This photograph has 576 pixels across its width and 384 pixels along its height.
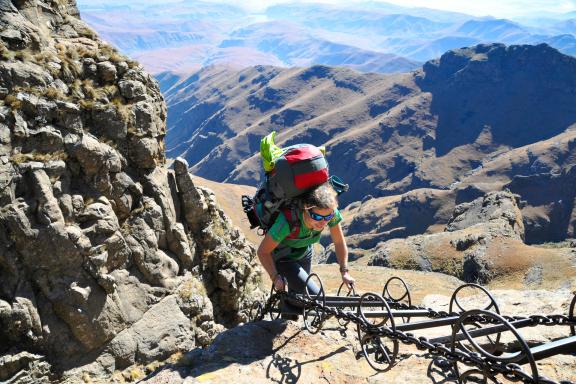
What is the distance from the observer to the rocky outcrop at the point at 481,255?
210ft

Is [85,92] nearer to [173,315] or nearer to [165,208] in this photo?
[165,208]

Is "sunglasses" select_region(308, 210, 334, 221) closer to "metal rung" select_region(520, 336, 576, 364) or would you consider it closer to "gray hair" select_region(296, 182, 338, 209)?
"gray hair" select_region(296, 182, 338, 209)

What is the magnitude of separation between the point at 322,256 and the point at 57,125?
106m

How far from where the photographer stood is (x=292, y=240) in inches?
374

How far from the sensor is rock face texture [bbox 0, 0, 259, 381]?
13.9 meters

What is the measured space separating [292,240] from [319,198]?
1.56 metres

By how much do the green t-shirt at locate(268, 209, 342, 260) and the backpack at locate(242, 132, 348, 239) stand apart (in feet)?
0.41

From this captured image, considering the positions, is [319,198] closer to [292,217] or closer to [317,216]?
[317,216]

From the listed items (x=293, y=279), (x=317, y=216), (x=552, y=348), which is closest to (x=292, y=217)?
(x=317, y=216)

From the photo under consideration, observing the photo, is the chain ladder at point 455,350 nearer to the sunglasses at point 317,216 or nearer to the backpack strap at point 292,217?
the backpack strap at point 292,217

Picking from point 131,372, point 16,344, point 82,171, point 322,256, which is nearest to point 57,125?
point 82,171

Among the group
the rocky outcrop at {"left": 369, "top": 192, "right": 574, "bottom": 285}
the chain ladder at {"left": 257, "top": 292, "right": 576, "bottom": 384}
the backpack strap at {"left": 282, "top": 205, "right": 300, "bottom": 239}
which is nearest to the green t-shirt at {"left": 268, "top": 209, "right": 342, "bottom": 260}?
the backpack strap at {"left": 282, "top": 205, "right": 300, "bottom": 239}

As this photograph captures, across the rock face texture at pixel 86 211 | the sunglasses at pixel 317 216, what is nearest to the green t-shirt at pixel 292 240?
the sunglasses at pixel 317 216

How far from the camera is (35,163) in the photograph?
14.3 metres
